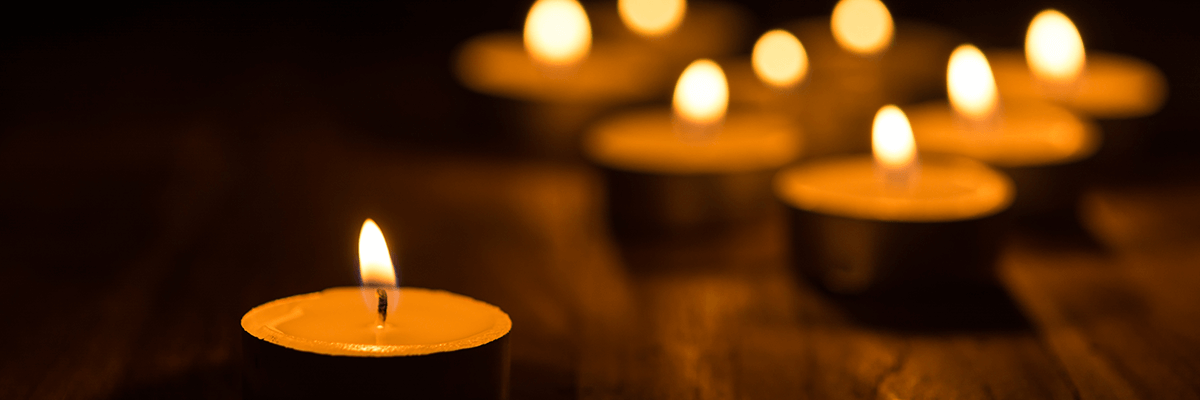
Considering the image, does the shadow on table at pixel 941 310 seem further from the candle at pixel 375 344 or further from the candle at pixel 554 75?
the candle at pixel 554 75

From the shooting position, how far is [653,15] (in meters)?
1.74

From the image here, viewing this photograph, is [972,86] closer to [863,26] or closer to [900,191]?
[900,191]

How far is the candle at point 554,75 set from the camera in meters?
1.29

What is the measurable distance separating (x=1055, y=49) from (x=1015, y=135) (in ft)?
0.63

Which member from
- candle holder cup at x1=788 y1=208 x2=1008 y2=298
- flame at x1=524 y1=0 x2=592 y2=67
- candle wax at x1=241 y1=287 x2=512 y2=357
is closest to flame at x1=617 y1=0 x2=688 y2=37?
flame at x1=524 y1=0 x2=592 y2=67

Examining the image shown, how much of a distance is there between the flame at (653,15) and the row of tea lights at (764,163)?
0.04 feet

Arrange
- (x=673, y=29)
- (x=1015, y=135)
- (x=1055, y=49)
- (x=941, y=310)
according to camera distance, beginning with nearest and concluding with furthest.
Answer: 1. (x=941, y=310)
2. (x=1015, y=135)
3. (x=1055, y=49)
4. (x=673, y=29)

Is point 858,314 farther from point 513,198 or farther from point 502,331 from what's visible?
point 513,198

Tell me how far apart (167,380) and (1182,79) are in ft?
4.86

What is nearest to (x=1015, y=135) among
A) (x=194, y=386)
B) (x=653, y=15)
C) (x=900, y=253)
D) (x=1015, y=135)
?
(x=1015, y=135)

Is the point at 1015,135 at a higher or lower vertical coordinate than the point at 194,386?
higher

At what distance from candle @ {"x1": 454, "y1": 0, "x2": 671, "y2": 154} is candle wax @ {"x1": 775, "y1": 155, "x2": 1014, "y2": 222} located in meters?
0.35

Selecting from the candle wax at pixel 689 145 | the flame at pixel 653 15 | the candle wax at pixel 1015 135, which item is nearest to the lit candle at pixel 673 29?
the flame at pixel 653 15

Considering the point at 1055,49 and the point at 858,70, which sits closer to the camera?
the point at 1055,49
